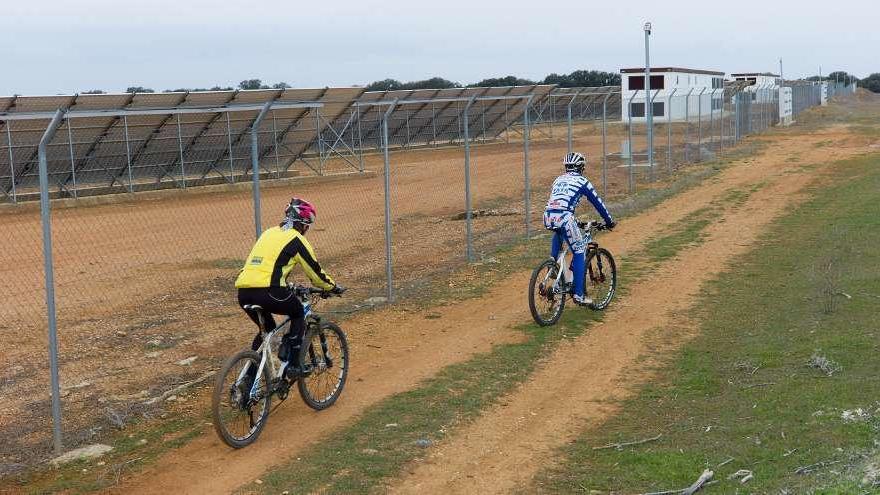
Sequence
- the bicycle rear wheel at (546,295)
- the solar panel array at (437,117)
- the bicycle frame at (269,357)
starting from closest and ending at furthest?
the bicycle frame at (269,357)
the bicycle rear wheel at (546,295)
the solar panel array at (437,117)

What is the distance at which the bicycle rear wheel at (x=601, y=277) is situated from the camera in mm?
11016

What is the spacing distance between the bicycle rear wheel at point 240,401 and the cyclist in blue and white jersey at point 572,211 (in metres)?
Answer: 4.16

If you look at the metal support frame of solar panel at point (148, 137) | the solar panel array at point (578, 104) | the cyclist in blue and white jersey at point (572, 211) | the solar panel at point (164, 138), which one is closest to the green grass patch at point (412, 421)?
the cyclist in blue and white jersey at point (572, 211)

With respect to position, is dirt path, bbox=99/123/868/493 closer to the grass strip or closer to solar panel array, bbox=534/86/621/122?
the grass strip

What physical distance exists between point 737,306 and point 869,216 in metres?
8.04

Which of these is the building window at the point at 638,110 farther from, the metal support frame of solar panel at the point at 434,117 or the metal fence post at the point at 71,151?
the metal fence post at the point at 71,151

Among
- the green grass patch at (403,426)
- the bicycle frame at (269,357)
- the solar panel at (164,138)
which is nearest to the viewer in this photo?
the green grass patch at (403,426)

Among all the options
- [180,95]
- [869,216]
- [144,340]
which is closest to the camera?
[144,340]

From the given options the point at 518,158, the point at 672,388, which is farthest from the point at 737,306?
the point at 518,158

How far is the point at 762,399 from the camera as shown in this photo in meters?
7.52

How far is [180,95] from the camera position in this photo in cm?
2402

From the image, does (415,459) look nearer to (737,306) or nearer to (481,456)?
(481,456)

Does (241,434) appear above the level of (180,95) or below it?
below

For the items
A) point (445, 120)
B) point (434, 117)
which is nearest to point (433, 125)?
point (434, 117)
